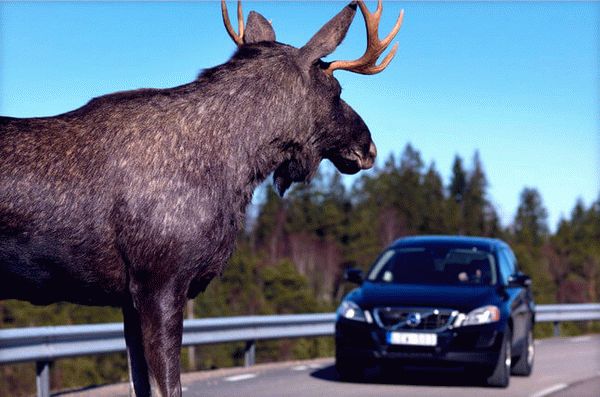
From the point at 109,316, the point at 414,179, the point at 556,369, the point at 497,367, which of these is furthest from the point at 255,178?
the point at 414,179

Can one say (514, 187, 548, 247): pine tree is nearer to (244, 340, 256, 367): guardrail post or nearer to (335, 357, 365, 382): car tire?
(244, 340, 256, 367): guardrail post

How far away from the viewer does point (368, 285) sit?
542 inches

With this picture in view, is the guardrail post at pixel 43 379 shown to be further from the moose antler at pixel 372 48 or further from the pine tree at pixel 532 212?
the pine tree at pixel 532 212

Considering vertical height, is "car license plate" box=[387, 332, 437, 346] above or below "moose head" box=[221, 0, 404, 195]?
below

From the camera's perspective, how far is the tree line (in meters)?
71.8

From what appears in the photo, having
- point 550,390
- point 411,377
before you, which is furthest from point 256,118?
point 411,377

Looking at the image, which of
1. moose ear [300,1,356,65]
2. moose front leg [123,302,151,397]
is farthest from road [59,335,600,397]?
moose ear [300,1,356,65]

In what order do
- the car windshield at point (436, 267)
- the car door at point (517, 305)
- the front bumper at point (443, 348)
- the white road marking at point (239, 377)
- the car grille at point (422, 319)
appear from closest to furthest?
the front bumper at point (443, 348)
the car grille at point (422, 319)
the white road marking at point (239, 377)
the car door at point (517, 305)
the car windshield at point (436, 267)

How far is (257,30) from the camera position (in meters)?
7.67

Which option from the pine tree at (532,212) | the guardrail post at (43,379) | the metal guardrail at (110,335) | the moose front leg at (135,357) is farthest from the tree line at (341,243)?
the moose front leg at (135,357)

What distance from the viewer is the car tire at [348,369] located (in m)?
13.1

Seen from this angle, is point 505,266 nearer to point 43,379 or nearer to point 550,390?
point 550,390

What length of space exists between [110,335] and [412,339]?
322 centimetres

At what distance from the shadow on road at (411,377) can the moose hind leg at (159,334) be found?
23.7 feet
